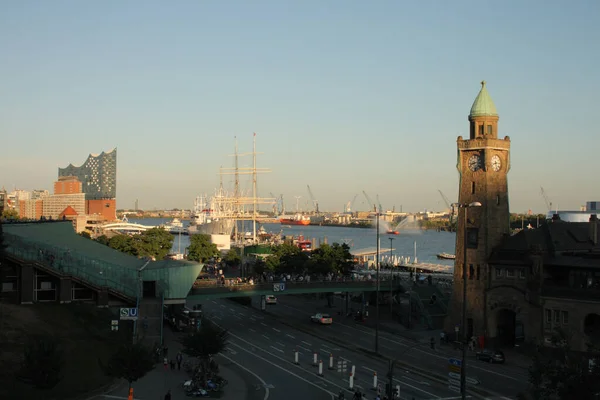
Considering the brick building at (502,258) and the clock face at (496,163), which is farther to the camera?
the clock face at (496,163)

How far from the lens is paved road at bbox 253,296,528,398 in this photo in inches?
2045

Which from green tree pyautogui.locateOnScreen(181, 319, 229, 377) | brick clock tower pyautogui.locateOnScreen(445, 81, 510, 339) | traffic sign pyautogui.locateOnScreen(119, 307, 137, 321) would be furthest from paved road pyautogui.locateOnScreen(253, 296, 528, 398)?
traffic sign pyautogui.locateOnScreen(119, 307, 137, 321)

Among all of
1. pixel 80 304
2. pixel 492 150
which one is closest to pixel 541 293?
pixel 492 150

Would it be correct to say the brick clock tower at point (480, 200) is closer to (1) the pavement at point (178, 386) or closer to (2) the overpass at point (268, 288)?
(2) the overpass at point (268, 288)

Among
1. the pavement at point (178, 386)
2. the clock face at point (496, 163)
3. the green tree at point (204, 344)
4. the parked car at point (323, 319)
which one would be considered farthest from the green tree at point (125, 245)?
the green tree at point (204, 344)

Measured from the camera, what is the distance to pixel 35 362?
36031 mm

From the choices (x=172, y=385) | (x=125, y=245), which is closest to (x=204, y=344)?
(x=172, y=385)

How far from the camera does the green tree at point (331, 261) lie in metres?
98.0

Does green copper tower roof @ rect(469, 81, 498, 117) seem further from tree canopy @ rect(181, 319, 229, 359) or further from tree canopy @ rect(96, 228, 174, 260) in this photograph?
tree canopy @ rect(96, 228, 174, 260)

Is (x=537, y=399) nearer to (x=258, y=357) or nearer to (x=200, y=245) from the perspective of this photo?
(x=258, y=357)

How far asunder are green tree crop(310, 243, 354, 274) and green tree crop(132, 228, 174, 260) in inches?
1123

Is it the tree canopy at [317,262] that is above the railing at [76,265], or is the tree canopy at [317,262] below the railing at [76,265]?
below

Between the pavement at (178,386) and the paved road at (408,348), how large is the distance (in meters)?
10.5

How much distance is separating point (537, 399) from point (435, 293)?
4728cm
